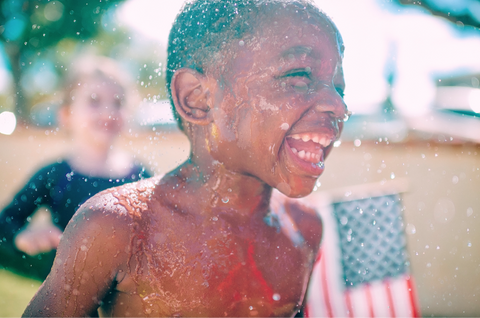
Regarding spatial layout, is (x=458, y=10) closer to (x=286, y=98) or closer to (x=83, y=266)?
(x=286, y=98)

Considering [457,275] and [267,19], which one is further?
[457,275]

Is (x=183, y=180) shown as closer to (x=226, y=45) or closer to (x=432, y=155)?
(x=226, y=45)

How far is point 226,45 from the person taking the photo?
1.46 m

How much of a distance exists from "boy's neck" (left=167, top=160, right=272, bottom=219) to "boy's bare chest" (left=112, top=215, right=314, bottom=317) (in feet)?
0.28

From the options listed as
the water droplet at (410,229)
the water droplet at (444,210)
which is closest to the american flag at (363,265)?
the water droplet at (410,229)

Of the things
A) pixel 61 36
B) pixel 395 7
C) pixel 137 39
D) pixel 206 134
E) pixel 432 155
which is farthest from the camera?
pixel 432 155

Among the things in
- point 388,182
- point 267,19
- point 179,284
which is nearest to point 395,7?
point 388,182

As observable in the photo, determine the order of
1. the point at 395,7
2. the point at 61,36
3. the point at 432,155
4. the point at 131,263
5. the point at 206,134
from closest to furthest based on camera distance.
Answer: the point at 131,263, the point at 206,134, the point at 61,36, the point at 395,7, the point at 432,155

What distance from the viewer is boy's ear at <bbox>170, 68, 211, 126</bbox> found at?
1.55 meters

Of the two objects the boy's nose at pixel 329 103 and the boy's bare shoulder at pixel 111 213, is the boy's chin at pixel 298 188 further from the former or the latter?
the boy's bare shoulder at pixel 111 213

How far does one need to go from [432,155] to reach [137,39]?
509cm

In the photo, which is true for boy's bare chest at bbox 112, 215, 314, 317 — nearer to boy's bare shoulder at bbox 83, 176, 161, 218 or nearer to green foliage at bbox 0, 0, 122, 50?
boy's bare shoulder at bbox 83, 176, 161, 218

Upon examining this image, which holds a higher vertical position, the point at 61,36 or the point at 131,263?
the point at 61,36

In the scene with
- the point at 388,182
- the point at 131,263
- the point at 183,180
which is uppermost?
the point at 183,180
